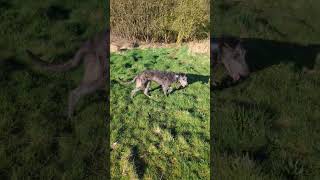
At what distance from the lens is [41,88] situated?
5887 millimetres

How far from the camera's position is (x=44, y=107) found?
18.0 feet

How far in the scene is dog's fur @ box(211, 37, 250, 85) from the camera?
6492 mm

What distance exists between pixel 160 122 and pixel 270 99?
69.8 inches

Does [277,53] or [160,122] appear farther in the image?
[277,53]

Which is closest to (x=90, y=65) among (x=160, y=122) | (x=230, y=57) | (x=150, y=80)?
(x=150, y=80)

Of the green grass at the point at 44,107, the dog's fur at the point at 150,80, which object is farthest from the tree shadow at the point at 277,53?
the green grass at the point at 44,107

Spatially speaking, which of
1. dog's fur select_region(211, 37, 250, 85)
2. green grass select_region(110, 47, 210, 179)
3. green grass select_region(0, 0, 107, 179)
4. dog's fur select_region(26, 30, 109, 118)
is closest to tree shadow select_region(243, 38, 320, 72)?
dog's fur select_region(211, 37, 250, 85)

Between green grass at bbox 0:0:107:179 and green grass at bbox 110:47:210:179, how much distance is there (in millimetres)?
284

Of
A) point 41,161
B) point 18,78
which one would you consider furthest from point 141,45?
point 41,161

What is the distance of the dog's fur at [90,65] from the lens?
543 cm

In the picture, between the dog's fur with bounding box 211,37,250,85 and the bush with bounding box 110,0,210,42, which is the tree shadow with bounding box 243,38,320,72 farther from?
the bush with bounding box 110,0,210,42

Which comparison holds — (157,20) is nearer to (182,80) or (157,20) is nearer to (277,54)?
(182,80)

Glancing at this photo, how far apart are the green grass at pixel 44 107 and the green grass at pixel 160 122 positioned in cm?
28

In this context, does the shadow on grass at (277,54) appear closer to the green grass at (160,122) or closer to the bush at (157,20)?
the green grass at (160,122)
